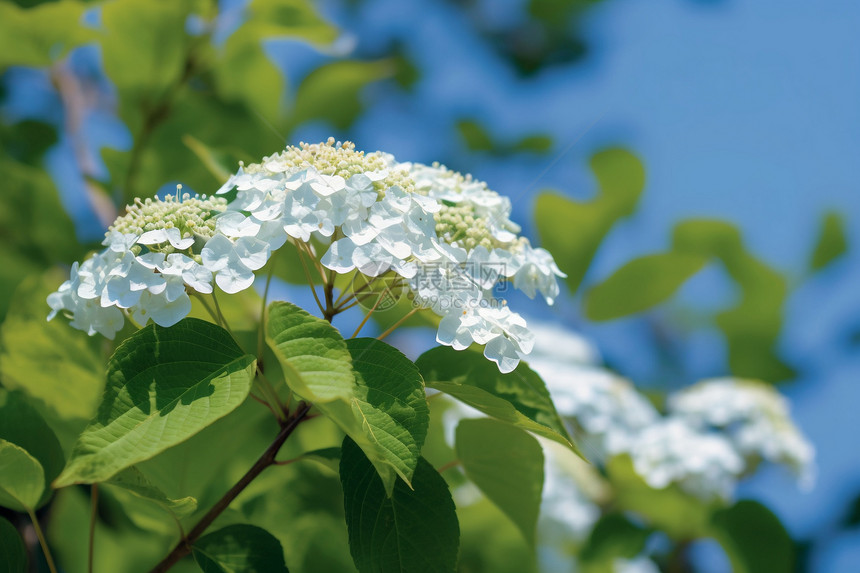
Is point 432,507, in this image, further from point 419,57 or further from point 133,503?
point 419,57

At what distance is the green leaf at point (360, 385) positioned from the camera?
0.66m

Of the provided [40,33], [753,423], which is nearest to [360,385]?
[40,33]

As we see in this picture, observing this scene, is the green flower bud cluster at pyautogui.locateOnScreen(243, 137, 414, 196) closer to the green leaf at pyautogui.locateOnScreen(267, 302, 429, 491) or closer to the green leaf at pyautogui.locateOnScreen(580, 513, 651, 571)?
the green leaf at pyautogui.locateOnScreen(267, 302, 429, 491)

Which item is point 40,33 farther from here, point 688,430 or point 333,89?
point 688,430

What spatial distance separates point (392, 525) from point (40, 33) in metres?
1.55

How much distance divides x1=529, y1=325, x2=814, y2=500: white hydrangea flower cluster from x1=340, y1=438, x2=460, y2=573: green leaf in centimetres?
116

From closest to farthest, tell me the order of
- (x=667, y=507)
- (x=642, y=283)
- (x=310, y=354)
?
(x=310, y=354), (x=667, y=507), (x=642, y=283)

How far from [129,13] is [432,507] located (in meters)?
1.39

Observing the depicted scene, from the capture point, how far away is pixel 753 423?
2.08 metres

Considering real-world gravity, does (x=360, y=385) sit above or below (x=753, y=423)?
below

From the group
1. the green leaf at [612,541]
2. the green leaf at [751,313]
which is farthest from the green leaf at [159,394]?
the green leaf at [751,313]

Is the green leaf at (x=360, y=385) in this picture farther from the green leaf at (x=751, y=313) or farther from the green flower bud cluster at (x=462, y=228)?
the green leaf at (x=751, y=313)

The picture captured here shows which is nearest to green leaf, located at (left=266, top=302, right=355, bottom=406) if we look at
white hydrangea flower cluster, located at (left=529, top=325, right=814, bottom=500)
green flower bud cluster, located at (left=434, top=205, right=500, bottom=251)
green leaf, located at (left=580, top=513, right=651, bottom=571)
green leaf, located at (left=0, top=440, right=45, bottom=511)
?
green flower bud cluster, located at (left=434, top=205, right=500, bottom=251)

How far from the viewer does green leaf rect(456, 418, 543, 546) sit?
967mm
